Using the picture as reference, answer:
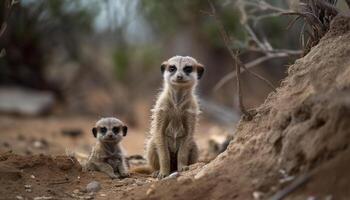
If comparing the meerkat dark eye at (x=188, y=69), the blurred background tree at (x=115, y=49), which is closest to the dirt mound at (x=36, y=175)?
the meerkat dark eye at (x=188, y=69)

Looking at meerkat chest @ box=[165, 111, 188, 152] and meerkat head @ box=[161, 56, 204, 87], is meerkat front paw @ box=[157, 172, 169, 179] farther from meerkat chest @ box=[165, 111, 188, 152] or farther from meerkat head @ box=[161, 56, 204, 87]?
meerkat head @ box=[161, 56, 204, 87]

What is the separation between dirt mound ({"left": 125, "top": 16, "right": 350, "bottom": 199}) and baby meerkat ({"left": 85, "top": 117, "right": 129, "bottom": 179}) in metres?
→ 1.30

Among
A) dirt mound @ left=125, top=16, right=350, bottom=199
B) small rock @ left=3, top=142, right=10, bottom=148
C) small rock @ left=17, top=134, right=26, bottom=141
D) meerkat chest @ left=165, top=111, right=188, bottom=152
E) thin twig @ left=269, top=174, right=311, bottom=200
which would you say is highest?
small rock @ left=17, top=134, right=26, bottom=141

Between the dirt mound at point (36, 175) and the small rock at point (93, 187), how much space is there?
0.14 m

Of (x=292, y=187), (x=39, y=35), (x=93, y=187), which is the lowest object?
(x=292, y=187)

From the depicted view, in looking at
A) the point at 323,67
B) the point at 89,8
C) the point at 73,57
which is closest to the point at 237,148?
the point at 323,67

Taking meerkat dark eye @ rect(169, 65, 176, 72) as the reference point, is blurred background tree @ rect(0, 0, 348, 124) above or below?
above

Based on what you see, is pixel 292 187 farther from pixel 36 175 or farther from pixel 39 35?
pixel 39 35

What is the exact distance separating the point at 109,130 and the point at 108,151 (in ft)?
0.60

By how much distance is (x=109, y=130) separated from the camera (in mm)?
5500

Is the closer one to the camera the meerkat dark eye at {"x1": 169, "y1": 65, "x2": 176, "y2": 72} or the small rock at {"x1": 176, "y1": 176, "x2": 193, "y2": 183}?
the small rock at {"x1": 176, "y1": 176, "x2": 193, "y2": 183}

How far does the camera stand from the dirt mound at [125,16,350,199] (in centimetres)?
310

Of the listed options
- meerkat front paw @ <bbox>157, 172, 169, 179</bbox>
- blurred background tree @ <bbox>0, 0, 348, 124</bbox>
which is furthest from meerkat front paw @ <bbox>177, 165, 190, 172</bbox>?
blurred background tree @ <bbox>0, 0, 348, 124</bbox>

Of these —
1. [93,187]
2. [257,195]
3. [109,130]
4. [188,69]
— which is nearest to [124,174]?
[109,130]
